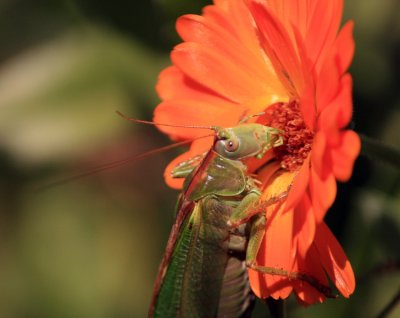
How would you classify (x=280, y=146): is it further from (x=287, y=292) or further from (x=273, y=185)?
(x=287, y=292)

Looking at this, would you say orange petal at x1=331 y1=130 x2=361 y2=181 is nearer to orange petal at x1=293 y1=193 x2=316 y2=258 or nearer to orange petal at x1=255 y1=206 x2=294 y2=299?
orange petal at x1=293 y1=193 x2=316 y2=258

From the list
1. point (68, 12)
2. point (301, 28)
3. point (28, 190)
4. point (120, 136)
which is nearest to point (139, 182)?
point (120, 136)

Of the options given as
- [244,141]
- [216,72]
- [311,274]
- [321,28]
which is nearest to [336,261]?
[311,274]

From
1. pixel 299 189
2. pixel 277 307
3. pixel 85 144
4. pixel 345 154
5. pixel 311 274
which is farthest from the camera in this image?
pixel 85 144

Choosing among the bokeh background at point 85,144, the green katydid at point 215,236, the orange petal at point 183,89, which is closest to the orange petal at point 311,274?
the green katydid at point 215,236

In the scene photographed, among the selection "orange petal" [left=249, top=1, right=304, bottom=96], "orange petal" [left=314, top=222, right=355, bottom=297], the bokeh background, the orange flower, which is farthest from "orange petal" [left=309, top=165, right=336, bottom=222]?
the bokeh background

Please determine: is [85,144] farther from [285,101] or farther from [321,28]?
[321,28]
